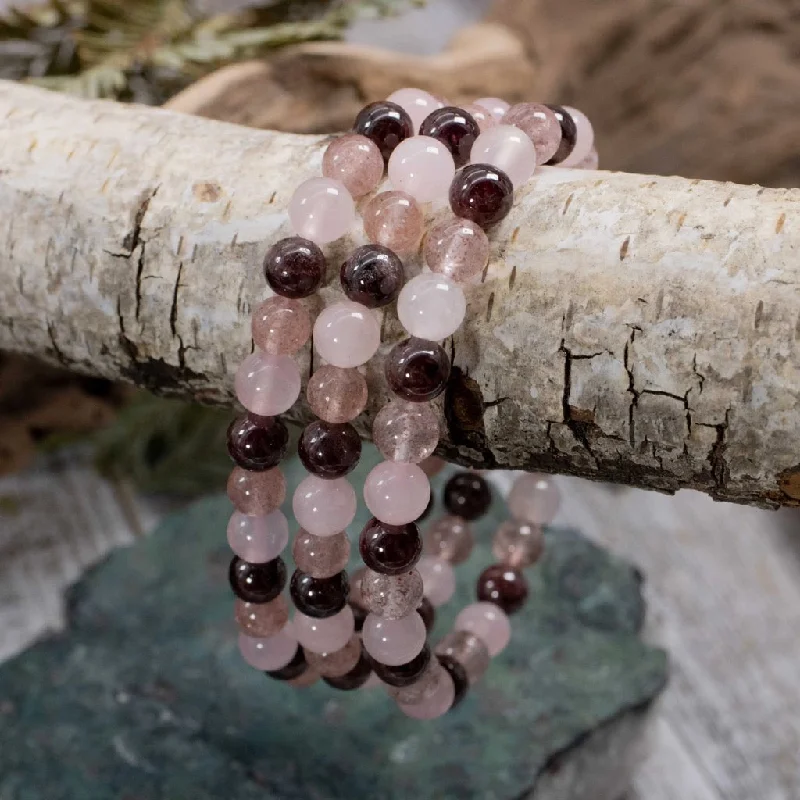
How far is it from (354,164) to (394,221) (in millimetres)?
72

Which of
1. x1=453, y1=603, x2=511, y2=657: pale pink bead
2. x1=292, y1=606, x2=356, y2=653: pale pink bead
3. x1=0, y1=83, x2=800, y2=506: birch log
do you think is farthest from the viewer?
x1=453, y1=603, x2=511, y2=657: pale pink bead

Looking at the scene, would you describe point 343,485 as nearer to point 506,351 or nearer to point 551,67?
point 506,351

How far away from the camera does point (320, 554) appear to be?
2.60 ft

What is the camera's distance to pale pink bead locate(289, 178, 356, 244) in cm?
70

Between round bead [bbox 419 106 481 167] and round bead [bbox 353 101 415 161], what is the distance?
21 mm

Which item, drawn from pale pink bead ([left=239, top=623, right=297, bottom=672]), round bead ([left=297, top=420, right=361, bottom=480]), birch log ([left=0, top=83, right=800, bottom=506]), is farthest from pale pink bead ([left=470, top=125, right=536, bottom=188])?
pale pink bead ([left=239, top=623, right=297, bottom=672])

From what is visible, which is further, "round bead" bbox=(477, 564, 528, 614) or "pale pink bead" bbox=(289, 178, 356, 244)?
"round bead" bbox=(477, 564, 528, 614)

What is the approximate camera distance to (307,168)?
0.78 meters

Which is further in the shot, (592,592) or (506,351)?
(592,592)

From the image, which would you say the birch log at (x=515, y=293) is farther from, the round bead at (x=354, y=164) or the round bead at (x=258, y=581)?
the round bead at (x=258, y=581)

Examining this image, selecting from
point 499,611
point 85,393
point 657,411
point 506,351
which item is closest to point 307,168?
point 506,351

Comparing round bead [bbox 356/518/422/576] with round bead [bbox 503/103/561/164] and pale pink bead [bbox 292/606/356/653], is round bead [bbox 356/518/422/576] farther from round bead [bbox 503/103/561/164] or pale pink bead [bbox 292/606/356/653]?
round bead [bbox 503/103/561/164]

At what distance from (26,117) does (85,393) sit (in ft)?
2.74

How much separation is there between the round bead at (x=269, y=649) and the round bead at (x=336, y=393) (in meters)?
0.26
